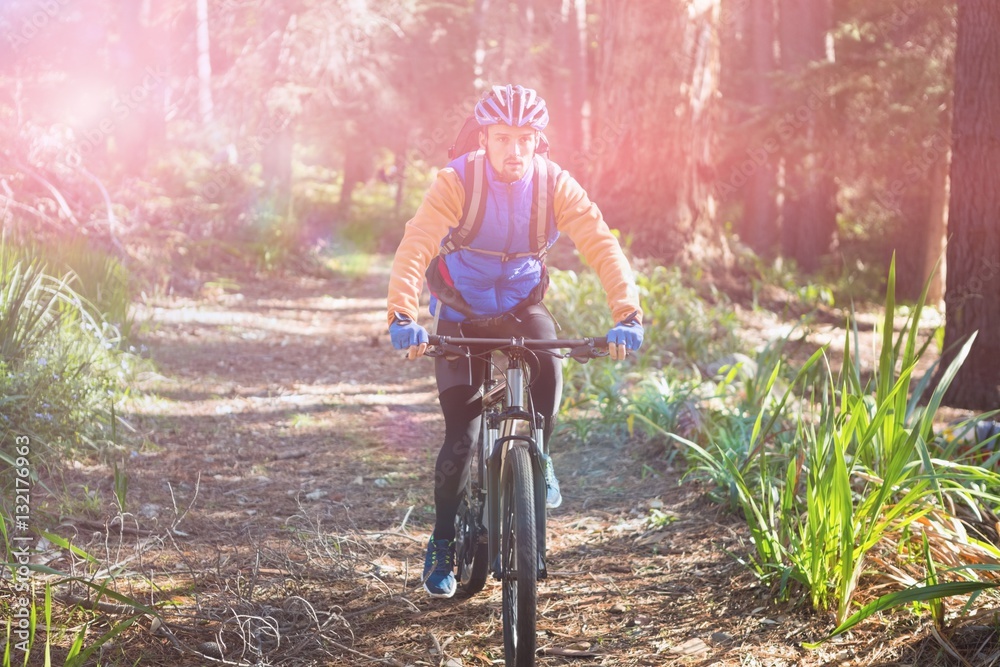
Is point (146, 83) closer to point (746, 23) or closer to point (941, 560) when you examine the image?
point (746, 23)

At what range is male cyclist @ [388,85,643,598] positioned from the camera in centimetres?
352

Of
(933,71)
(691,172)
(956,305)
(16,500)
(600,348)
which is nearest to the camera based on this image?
(600,348)

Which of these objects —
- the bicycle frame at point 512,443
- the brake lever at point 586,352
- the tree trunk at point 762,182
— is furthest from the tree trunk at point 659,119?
the tree trunk at point 762,182

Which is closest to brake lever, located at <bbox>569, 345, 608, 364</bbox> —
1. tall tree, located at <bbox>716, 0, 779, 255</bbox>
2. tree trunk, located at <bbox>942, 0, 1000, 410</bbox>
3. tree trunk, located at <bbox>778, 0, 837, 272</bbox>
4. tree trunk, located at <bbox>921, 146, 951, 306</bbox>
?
tree trunk, located at <bbox>942, 0, 1000, 410</bbox>

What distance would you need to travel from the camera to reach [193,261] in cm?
1252

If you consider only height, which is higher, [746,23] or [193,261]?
[746,23]

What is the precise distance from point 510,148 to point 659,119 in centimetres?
698

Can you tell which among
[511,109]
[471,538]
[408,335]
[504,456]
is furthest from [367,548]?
[511,109]

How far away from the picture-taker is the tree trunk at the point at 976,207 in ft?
21.4

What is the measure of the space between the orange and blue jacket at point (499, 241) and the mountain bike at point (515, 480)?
0.36m

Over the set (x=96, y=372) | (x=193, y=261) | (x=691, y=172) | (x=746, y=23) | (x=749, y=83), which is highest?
(x=746, y=23)

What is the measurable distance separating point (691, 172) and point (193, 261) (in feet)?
22.6

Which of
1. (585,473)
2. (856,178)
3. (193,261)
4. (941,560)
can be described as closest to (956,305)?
(585,473)

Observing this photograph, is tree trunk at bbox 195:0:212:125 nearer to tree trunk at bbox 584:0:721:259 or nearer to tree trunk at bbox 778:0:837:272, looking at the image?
tree trunk at bbox 778:0:837:272
